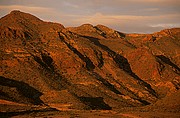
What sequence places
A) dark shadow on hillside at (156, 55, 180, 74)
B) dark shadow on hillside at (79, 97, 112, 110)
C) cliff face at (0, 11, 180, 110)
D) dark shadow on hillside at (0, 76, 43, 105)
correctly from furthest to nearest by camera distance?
dark shadow on hillside at (156, 55, 180, 74), cliff face at (0, 11, 180, 110), dark shadow on hillside at (0, 76, 43, 105), dark shadow on hillside at (79, 97, 112, 110)

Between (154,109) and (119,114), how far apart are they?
7.35 metres

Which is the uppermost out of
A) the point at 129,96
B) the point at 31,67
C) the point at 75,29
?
the point at 75,29

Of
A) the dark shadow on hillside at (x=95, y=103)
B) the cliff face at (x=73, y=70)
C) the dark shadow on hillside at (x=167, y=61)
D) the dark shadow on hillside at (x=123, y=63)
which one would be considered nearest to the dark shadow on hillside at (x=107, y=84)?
the cliff face at (x=73, y=70)

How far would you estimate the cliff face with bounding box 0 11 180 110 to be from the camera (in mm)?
94500

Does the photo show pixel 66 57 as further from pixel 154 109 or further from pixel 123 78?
pixel 154 109

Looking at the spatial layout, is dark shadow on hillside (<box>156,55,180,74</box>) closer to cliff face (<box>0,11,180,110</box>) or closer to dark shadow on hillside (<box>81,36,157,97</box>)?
cliff face (<box>0,11,180,110</box>)

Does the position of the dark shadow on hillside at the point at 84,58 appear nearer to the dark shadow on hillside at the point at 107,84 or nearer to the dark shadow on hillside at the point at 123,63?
the dark shadow on hillside at the point at 107,84

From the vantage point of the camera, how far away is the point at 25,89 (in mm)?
95750

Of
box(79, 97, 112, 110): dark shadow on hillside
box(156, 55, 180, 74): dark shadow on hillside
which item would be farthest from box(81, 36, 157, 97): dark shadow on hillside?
box(79, 97, 112, 110): dark shadow on hillside

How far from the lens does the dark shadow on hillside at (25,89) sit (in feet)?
303

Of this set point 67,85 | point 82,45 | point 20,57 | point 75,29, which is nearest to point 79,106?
point 67,85

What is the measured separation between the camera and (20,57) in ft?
335

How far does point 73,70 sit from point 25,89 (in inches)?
685

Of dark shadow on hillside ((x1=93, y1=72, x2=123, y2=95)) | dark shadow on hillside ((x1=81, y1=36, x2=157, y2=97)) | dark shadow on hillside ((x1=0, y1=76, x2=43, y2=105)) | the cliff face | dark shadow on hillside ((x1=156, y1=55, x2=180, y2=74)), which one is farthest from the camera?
dark shadow on hillside ((x1=156, y1=55, x2=180, y2=74))
